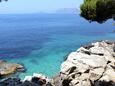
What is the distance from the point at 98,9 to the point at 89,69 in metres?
6.46

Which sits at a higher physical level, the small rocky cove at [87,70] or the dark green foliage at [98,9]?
the dark green foliage at [98,9]

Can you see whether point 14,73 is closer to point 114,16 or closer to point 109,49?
point 109,49

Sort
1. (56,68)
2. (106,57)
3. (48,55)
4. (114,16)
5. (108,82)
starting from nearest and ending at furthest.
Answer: (114,16)
(108,82)
(106,57)
(56,68)
(48,55)

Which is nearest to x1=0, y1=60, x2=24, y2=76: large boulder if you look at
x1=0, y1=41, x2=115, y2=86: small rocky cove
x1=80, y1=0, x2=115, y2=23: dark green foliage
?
x1=0, y1=41, x2=115, y2=86: small rocky cove

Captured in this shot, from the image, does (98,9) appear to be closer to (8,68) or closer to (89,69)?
(89,69)

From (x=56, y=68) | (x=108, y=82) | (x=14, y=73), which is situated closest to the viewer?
(x=108, y=82)

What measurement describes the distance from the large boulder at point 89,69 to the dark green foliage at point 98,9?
16.7 feet

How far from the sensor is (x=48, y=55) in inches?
2156

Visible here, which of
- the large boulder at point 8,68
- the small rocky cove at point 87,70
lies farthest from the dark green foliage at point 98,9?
the large boulder at point 8,68

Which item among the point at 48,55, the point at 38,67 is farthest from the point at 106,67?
the point at 48,55

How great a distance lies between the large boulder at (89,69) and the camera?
71.1 feet

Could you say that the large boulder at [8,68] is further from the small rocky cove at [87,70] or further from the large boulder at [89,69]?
the large boulder at [89,69]

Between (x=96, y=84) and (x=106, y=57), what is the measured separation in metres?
4.44

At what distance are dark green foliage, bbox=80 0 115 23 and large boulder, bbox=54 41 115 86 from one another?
5.08 m
